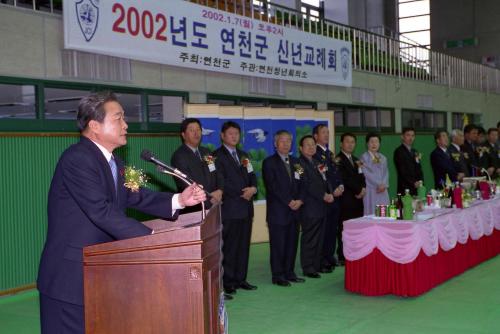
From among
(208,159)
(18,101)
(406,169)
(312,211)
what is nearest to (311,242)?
(312,211)

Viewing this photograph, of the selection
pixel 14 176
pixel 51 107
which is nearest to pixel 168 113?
pixel 51 107

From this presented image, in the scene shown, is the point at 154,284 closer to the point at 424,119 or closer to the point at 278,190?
the point at 278,190

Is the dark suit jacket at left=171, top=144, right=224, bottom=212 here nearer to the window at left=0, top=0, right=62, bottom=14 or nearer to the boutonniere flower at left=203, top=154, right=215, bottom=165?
the boutonniere flower at left=203, top=154, right=215, bottom=165

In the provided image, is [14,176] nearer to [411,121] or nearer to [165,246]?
[165,246]

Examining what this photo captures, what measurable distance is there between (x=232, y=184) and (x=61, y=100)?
10.0 ft

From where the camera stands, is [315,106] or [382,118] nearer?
[315,106]

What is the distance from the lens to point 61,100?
23.1ft

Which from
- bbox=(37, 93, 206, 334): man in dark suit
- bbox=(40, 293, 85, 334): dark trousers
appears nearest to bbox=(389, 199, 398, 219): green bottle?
bbox=(37, 93, 206, 334): man in dark suit

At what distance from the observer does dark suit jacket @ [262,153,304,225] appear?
5.12 m

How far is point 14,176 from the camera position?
5.03 meters

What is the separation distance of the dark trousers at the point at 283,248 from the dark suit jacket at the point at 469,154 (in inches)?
139

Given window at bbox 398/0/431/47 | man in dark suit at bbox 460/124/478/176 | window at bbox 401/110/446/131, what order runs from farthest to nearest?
1. window at bbox 398/0/431/47
2. window at bbox 401/110/446/131
3. man in dark suit at bbox 460/124/478/176

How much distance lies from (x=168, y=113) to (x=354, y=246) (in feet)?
10.2

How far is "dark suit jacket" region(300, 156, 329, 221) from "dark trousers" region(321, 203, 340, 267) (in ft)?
1.07
